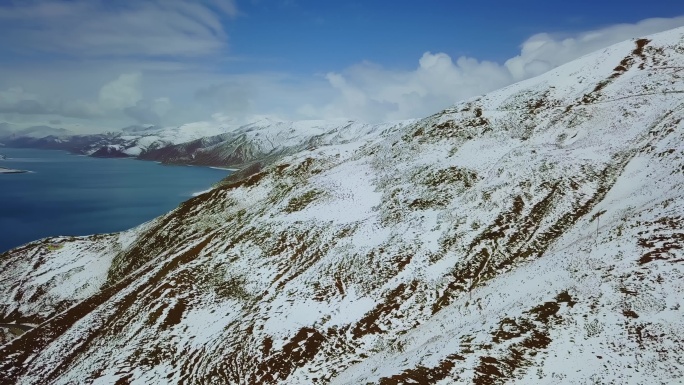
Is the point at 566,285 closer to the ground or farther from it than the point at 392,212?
closer to the ground

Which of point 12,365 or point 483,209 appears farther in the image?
point 483,209

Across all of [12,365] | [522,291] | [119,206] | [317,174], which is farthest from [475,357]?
[119,206]

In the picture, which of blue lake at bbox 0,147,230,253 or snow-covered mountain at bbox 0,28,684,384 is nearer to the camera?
snow-covered mountain at bbox 0,28,684,384

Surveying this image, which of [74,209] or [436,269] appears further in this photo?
[74,209]

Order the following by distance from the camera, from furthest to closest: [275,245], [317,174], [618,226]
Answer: [317,174], [275,245], [618,226]

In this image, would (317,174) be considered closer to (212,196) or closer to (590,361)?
(212,196)

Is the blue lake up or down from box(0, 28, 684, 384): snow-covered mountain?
up

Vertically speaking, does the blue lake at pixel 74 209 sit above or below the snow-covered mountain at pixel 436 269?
above

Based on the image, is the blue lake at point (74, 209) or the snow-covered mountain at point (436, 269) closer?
the snow-covered mountain at point (436, 269)
